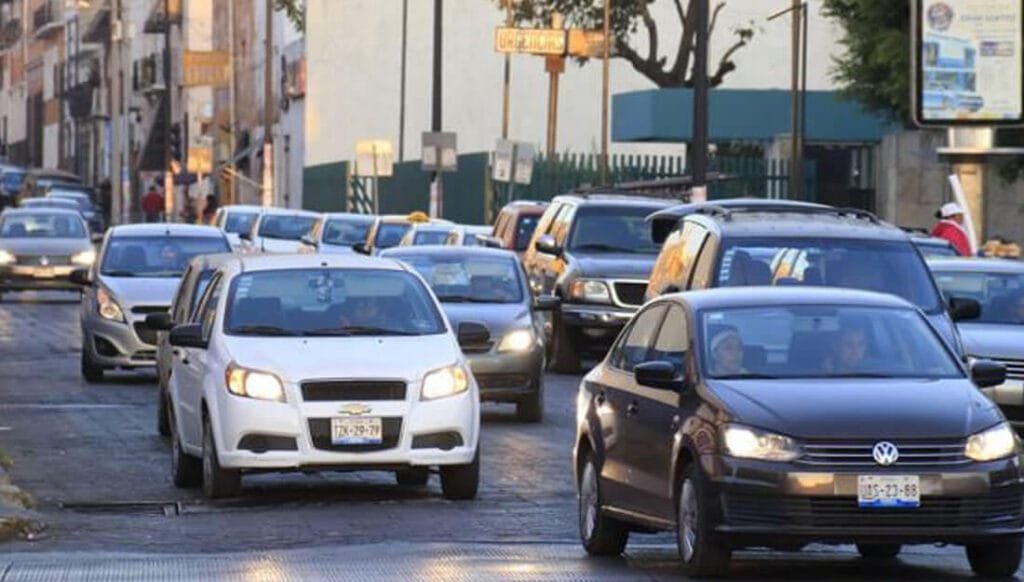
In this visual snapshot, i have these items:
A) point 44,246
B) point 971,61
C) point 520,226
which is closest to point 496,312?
point 971,61

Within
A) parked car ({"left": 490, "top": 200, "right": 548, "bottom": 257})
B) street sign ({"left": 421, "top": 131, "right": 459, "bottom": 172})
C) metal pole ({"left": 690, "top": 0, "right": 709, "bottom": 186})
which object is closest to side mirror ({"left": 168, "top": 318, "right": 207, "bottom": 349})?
parked car ({"left": 490, "top": 200, "right": 548, "bottom": 257})

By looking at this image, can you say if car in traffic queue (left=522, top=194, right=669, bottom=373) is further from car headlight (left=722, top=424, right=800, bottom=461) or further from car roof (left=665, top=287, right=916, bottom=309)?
car headlight (left=722, top=424, right=800, bottom=461)

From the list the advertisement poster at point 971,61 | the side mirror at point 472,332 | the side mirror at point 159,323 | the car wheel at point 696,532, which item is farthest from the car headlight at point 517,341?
the car wheel at point 696,532

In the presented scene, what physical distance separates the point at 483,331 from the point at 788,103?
4972 cm

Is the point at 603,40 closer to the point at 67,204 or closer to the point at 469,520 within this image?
the point at 67,204

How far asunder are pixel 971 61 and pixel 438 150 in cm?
3049

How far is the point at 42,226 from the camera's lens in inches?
1998

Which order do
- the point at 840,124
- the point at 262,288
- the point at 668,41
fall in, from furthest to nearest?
the point at 668,41, the point at 840,124, the point at 262,288

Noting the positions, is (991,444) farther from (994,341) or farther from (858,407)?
(994,341)

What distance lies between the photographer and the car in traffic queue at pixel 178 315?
890 inches

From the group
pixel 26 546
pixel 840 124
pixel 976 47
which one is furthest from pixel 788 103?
pixel 26 546

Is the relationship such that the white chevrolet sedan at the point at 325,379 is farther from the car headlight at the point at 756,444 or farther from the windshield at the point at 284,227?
the windshield at the point at 284,227

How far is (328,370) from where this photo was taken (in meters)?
17.8

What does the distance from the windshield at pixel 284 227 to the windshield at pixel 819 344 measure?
37.5 metres
